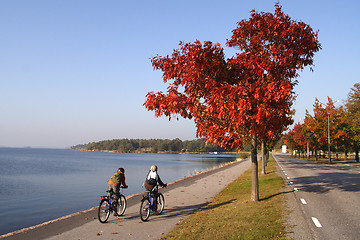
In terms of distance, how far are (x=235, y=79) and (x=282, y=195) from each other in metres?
6.16

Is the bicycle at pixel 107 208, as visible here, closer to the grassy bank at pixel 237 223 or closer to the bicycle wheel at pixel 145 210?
the bicycle wheel at pixel 145 210

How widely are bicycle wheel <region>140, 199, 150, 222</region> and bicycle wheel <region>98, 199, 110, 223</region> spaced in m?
1.18

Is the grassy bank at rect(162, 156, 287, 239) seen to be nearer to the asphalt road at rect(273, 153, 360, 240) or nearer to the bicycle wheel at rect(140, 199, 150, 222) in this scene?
the asphalt road at rect(273, 153, 360, 240)

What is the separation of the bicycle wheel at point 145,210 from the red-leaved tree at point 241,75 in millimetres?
3188

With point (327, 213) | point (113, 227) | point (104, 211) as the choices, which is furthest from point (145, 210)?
point (327, 213)

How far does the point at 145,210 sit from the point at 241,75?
634 centimetres

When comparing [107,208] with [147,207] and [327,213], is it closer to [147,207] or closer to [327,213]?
[147,207]

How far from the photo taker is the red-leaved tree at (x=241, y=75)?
31.9ft

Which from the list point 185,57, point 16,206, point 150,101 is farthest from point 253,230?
point 16,206

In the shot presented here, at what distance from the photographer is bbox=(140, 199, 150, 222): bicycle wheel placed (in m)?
9.81

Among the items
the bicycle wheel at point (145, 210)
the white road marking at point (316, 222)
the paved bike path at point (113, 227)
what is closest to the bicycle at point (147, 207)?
the bicycle wheel at point (145, 210)

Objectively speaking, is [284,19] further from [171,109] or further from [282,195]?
[282,195]

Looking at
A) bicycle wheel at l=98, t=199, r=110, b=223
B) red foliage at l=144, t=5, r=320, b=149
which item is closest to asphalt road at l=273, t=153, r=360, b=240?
red foliage at l=144, t=5, r=320, b=149

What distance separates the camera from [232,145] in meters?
12.1
